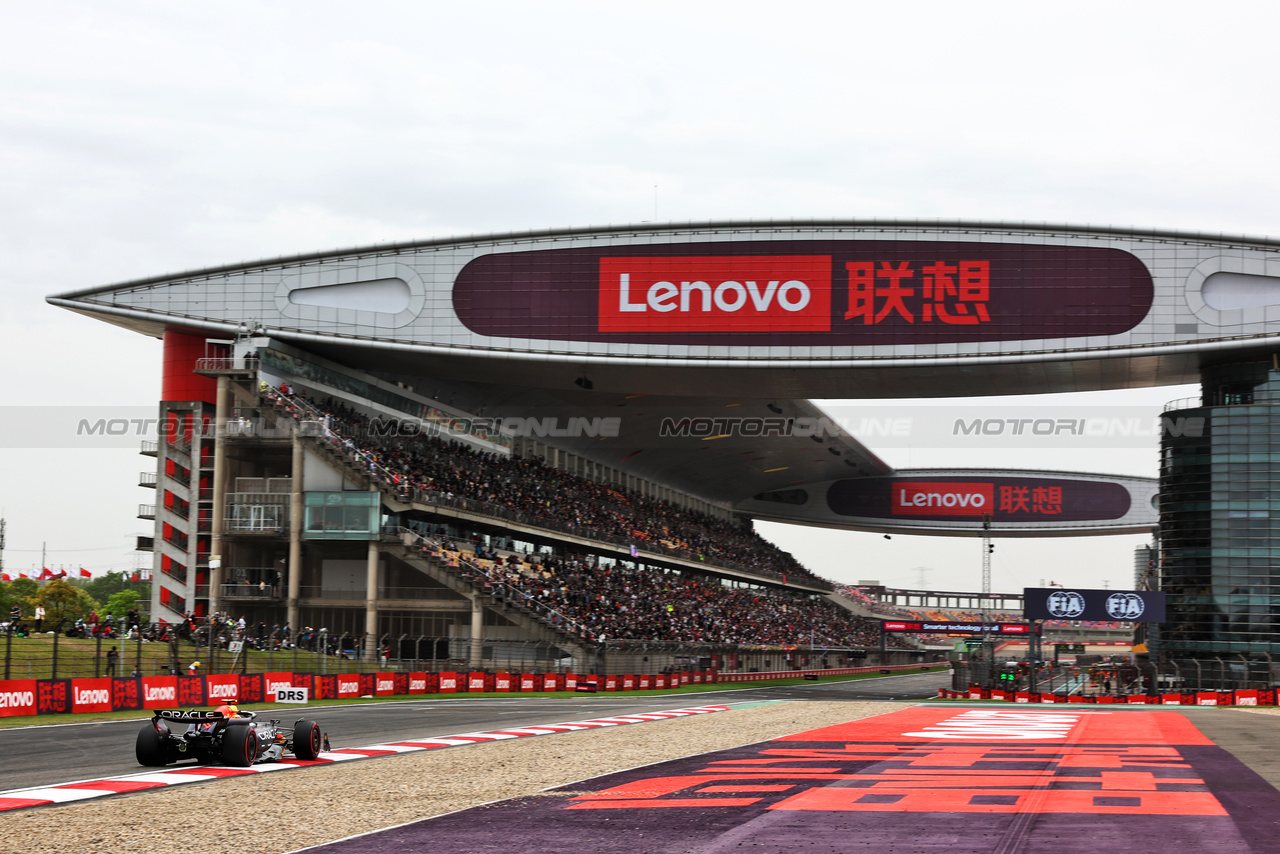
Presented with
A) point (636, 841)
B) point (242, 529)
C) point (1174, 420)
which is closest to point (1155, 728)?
point (636, 841)

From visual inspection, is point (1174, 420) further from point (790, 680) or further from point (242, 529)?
point (242, 529)

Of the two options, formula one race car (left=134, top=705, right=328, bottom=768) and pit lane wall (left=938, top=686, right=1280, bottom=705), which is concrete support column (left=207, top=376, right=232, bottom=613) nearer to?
pit lane wall (left=938, top=686, right=1280, bottom=705)

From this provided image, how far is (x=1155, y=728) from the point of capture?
2503 centimetres

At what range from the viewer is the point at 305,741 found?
54.2 feet

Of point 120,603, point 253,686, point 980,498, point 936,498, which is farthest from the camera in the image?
point 120,603

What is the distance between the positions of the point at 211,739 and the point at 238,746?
1.74 ft

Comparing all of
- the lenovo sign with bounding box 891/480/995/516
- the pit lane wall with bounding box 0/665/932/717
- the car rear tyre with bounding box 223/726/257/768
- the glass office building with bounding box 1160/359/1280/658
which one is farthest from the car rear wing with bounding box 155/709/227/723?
the lenovo sign with bounding box 891/480/995/516

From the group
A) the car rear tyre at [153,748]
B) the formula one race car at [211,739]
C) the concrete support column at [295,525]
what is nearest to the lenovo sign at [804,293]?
the concrete support column at [295,525]

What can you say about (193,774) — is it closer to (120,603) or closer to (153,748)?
(153,748)

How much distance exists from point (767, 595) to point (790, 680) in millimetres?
17613

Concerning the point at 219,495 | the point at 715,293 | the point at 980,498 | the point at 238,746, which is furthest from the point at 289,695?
the point at 980,498

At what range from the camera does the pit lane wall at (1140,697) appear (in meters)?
43.2

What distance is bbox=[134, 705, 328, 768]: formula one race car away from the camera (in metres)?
15.7

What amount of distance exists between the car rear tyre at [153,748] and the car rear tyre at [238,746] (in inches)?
30.5
